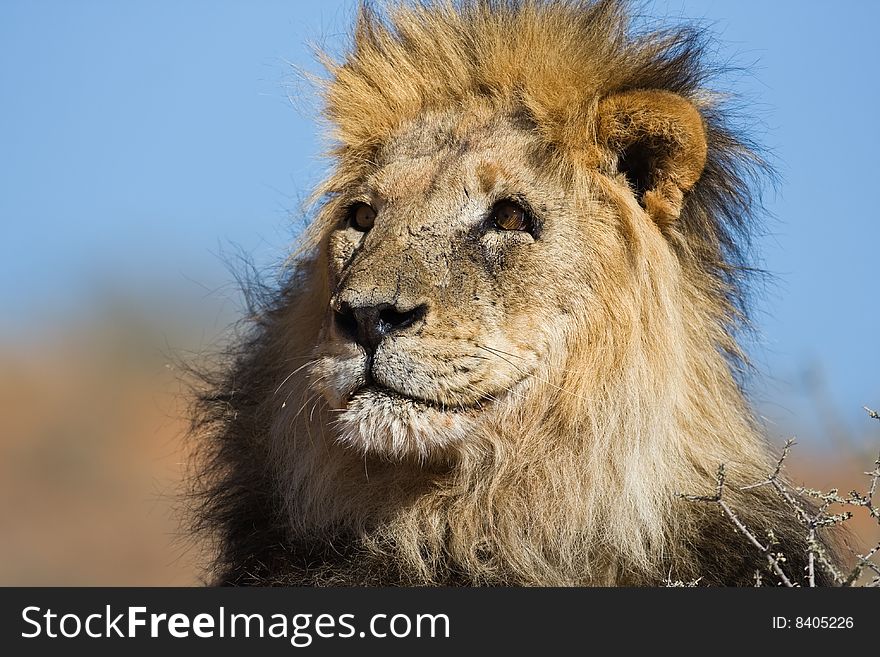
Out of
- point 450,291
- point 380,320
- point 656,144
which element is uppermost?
point 656,144

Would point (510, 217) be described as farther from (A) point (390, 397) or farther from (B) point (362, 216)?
(A) point (390, 397)

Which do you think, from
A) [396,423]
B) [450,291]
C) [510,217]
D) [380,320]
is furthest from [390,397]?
[510,217]

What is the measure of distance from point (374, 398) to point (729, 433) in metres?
1.58

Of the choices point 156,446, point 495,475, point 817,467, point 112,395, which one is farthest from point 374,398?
point 112,395

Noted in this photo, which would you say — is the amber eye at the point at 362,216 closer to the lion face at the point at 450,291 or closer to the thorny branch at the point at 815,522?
the lion face at the point at 450,291

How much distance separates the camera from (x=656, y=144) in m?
4.85

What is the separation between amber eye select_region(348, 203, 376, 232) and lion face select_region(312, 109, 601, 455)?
1.5 inches

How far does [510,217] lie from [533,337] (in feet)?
1.74

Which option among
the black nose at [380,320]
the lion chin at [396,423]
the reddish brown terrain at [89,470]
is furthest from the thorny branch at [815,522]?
the reddish brown terrain at [89,470]

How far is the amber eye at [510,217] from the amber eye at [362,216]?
23.0 inches

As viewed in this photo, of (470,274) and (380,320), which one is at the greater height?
(470,274)

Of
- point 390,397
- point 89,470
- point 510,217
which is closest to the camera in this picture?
point 390,397

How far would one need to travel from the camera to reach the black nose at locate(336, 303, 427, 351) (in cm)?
439

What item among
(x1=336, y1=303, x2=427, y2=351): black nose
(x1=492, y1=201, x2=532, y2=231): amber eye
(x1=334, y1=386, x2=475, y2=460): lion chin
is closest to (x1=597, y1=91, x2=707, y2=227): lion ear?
(x1=492, y1=201, x2=532, y2=231): amber eye
